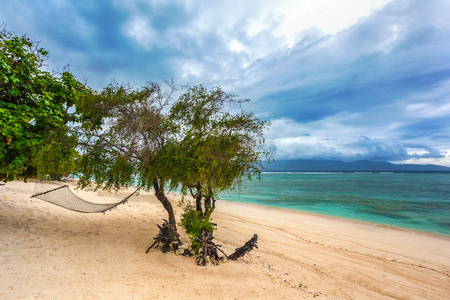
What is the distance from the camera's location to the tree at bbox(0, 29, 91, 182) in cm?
563

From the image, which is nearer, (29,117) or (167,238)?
(29,117)

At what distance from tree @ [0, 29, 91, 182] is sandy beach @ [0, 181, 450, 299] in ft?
7.14

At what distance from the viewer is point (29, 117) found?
19.2ft

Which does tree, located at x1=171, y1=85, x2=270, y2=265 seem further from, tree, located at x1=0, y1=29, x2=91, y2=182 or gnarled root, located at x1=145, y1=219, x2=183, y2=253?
tree, located at x1=0, y1=29, x2=91, y2=182

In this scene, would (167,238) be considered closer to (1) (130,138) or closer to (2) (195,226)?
(2) (195,226)

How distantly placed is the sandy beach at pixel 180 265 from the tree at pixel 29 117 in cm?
218

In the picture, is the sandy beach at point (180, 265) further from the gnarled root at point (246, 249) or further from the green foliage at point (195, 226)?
the green foliage at point (195, 226)

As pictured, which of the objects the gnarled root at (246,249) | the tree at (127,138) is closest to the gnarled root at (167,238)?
the tree at (127,138)

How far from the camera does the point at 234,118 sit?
6320 mm

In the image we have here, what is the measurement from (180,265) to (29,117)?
5.47 m

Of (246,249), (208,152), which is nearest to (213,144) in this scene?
(208,152)

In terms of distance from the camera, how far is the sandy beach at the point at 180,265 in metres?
4.38

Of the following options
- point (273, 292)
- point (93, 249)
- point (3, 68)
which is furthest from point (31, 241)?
point (273, 292)

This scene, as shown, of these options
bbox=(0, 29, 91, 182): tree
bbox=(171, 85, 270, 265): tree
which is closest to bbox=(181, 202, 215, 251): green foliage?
bbox=(171, 85, 270, 265): tree
